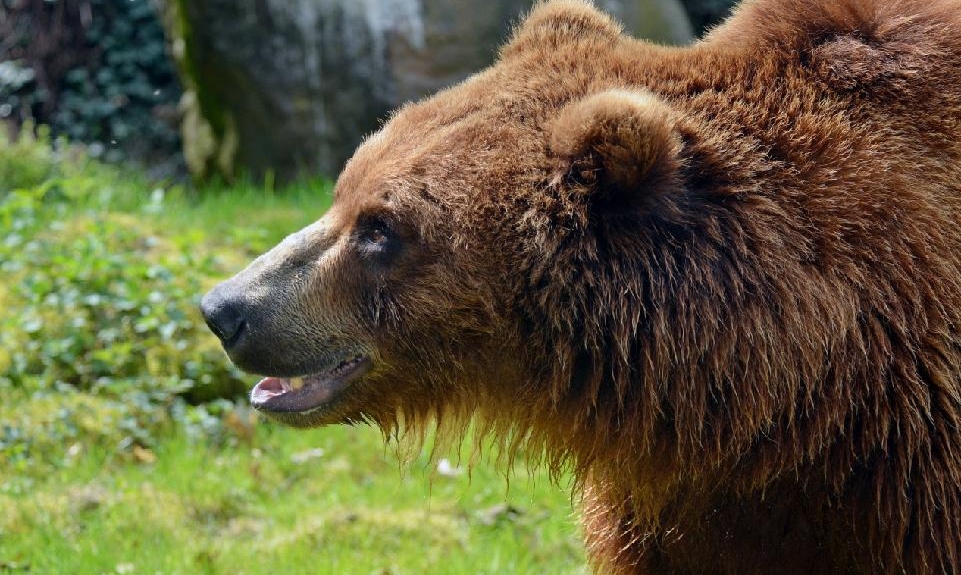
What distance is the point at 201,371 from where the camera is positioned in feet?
22.4

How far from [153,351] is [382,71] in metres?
4.30

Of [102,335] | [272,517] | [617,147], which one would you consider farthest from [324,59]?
[617,147]

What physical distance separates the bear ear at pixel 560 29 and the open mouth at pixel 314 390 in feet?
3.68

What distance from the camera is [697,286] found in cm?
321

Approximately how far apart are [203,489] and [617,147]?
342cm

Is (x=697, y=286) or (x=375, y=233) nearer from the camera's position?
(x=697, y=286)

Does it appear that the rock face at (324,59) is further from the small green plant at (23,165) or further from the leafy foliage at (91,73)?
the leafy foliage at (91,73)

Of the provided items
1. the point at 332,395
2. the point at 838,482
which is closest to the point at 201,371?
the point at 332,395

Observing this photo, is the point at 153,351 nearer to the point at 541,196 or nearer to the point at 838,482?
the point at 541,196

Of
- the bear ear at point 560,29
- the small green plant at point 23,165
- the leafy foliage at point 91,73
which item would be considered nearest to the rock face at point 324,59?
the small green plant at point 23,165

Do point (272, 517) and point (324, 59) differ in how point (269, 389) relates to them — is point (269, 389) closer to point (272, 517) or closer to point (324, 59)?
point (272, 517)

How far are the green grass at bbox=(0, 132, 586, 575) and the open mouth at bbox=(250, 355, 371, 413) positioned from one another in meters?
0.69

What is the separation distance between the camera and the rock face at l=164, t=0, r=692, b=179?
10.2m

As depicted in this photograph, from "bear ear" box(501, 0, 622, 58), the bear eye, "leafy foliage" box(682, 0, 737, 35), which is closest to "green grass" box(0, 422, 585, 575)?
the bear eye
